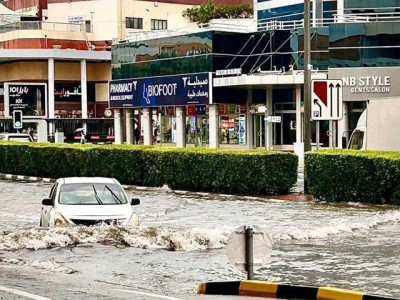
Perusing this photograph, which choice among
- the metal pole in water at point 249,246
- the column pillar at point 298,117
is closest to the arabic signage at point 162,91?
the column pillar at point 298,117

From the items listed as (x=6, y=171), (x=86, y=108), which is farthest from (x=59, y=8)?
(x=6, y=171)

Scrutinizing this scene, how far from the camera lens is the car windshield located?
65.8 ft

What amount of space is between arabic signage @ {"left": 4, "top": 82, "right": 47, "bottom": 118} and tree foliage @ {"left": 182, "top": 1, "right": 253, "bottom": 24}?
1700cm

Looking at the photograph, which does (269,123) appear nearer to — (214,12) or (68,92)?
(214,12)

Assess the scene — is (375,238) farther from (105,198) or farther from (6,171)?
(6,171)

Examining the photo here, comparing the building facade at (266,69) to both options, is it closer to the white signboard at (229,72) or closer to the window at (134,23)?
the white signboard at (229,72)

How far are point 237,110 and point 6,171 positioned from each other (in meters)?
24.5

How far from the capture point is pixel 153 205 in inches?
1136

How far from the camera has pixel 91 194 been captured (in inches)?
802

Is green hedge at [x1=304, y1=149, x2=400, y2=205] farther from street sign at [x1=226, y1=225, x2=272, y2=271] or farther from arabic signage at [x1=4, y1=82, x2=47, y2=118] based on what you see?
arabic signage at [x1=4, y1=82, x2=47, y2=118]

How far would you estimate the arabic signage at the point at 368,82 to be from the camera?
55.8 m

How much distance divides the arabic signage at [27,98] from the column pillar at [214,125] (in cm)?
1356

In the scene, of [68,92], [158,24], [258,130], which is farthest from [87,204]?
[158,24]

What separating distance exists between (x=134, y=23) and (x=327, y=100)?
71439 mm
